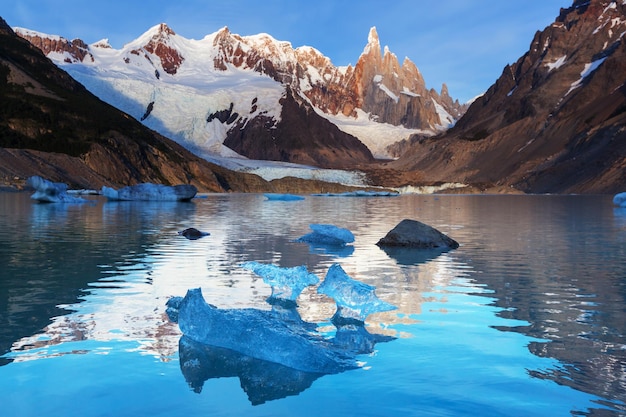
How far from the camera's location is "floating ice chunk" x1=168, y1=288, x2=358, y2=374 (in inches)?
326

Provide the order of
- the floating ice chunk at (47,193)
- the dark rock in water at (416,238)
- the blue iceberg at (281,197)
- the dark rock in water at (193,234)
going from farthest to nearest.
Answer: the blue iceberg at (281,197) < the floating ice chunk at (47,193) < the dark rock in water at (193,234) < the dark rock in water at (416,238)

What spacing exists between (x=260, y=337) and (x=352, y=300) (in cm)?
297

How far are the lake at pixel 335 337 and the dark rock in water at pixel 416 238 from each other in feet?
9.54

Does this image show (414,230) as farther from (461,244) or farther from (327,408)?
(327,408)

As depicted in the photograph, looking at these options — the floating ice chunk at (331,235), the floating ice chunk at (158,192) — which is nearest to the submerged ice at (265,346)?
the floating ice chunk at (331,235)

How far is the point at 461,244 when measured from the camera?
24.8 m

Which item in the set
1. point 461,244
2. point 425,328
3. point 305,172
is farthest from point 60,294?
point 305,172

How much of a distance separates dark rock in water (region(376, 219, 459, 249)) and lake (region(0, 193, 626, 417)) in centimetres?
291

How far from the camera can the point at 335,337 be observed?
970 cm

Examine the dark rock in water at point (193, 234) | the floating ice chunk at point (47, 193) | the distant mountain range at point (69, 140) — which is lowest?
the dark rock in water at point (193, 234)

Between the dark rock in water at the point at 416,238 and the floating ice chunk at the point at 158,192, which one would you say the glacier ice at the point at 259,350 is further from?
the floating ice chunk at the point at 158,192

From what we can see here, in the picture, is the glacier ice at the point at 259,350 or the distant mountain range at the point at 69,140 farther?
the distant mountain range at the point at 69,140

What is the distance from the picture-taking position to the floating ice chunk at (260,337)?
27.1 ft

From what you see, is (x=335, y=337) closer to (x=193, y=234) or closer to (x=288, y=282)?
(x=288, y=282)
